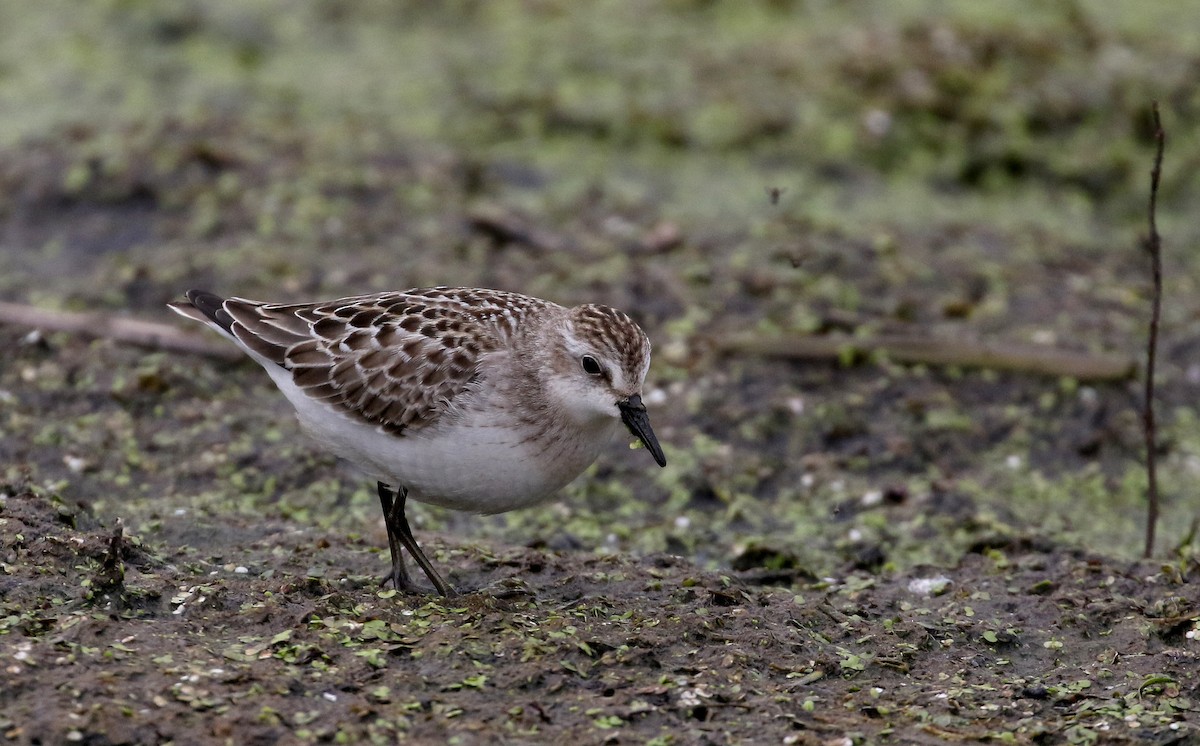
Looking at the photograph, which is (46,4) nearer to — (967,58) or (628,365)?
(967,58)

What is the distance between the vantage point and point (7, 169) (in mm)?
10922

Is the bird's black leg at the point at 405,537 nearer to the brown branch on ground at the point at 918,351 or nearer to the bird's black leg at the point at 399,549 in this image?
the bird's black leg at the point at 399,549

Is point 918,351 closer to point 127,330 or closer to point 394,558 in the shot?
point 394,558

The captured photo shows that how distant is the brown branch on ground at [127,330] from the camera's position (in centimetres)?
873

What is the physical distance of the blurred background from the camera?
8.00 m

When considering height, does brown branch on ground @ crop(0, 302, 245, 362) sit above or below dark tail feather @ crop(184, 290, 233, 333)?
below

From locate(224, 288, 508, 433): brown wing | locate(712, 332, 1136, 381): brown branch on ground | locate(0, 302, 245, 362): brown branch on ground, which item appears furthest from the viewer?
locate(712, 332, 1136, 381): brown branch on ground

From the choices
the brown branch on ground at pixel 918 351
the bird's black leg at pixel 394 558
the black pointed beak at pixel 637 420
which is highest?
the brown branch on ground at pixel 918 351

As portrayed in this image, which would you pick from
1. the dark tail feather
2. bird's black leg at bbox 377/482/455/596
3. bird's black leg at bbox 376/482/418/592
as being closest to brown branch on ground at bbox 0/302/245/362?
the dark tail feather

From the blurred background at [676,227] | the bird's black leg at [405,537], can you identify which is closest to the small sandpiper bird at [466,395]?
the bird's black leg at [405,537]

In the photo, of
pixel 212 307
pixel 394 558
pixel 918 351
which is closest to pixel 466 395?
pixel 394 558

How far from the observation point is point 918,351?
9.07 meters

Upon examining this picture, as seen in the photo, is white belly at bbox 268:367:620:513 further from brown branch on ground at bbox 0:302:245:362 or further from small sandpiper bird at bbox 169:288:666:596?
brown branch on ground at bbox 0:302:245:362

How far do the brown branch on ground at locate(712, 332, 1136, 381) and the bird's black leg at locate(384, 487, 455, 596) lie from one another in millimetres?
3198
